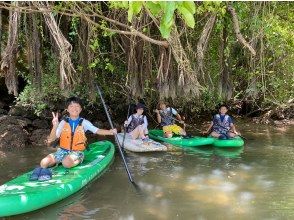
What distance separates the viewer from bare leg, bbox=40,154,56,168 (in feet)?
Result: 18.7

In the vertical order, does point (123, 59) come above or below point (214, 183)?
above

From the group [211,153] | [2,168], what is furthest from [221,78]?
[2,168]

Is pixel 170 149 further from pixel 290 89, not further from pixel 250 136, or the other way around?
pixel 290 89

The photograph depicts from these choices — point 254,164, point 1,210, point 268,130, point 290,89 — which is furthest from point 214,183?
point 290,89

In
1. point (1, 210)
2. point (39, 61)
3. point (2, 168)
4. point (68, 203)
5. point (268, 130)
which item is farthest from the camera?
point (268, 130)

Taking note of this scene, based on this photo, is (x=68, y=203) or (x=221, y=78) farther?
(x=221, y=78)

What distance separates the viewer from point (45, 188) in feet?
16.4

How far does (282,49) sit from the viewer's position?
9.70 m

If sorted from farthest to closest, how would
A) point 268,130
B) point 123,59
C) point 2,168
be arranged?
point 268,130, point 123,59, point 2,168

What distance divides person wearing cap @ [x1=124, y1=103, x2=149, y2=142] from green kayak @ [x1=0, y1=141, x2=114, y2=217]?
215 cm

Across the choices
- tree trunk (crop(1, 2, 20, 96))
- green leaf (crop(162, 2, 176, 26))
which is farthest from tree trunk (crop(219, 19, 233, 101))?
green leaf (crop(162, 2, 176, 26))

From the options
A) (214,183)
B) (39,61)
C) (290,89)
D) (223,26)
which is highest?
(223,26)

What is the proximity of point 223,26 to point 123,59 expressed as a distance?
2341 mm

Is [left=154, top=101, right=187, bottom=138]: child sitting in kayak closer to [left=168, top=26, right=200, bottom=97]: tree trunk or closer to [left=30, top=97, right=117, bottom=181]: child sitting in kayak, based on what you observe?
[left=168, top=26, right=200, bottom=97]: tree trunk
